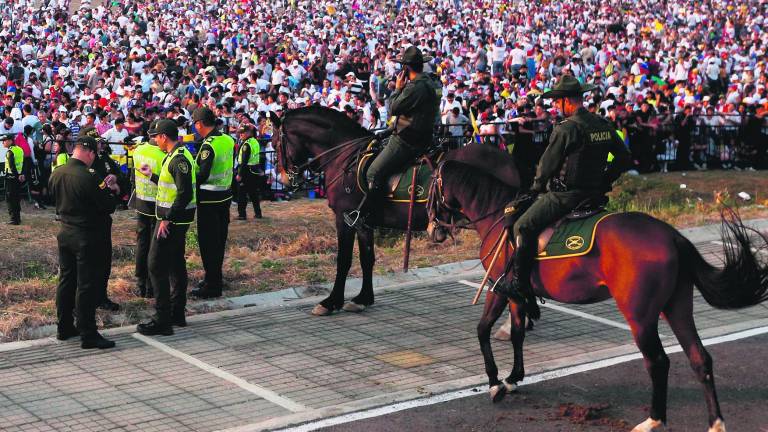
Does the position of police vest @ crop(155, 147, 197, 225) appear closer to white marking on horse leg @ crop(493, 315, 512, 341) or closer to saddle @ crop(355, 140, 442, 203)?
saddle @ crop(355, 140, 442, 203)

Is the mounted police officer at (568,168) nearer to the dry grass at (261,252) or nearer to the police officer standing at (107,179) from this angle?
the police officer standing at (107,179)

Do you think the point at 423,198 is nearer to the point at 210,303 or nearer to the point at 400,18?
the point at 210,303

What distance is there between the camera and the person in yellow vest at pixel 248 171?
1695 cm

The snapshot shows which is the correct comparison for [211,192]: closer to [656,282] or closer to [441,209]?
[441,209]

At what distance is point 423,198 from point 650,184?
10.6m

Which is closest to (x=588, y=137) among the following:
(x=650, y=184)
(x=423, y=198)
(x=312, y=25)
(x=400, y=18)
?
(x=423, y=198)

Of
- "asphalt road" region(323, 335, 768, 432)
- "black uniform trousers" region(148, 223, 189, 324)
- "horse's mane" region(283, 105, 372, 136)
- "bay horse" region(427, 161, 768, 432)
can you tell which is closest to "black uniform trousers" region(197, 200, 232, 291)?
"black uniform trousers" region(148, 223, 189, 324)

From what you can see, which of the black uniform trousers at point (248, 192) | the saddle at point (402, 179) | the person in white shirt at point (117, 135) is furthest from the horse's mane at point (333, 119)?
the person in white shirt at point (117, 135)

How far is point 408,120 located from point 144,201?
298cm

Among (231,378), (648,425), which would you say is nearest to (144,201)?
(231,378)

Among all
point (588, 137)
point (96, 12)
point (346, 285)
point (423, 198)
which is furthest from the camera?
point (96, 12)

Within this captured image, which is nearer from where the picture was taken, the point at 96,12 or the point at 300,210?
the point at 300,210

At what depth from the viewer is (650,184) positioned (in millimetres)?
20719

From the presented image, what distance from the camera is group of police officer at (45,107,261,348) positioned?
10086 mm
